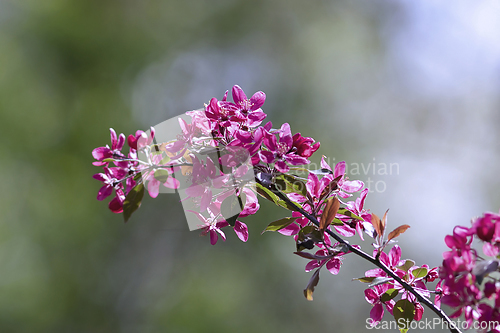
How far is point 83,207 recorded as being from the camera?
169 inches

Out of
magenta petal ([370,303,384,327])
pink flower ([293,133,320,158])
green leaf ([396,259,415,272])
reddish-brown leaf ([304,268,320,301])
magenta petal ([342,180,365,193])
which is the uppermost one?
pink flower ([293,133,320,158])

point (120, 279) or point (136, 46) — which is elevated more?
point (136, 46)

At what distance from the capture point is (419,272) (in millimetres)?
706

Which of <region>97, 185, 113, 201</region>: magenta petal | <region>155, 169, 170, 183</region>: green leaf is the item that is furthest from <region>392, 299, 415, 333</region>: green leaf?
<region>97, 185, 113, 201</region>: magenta petal

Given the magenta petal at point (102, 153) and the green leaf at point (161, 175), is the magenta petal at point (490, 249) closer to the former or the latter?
the green leaf at point (161, 175)

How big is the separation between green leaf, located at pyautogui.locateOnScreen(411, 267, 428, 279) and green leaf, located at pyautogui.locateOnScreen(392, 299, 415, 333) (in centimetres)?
6

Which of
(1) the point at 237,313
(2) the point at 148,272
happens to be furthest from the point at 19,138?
(1) the point at 237,313

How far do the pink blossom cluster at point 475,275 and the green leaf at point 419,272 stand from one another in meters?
0.17

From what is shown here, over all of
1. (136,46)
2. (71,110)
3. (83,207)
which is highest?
(136,46)

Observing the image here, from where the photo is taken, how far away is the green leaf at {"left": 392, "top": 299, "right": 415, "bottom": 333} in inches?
27.2

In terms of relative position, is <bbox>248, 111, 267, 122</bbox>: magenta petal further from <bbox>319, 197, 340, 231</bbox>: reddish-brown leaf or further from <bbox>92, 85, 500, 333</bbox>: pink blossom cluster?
<bbox>319, 197, 340, 231</bbox>: reddish-brown leaf

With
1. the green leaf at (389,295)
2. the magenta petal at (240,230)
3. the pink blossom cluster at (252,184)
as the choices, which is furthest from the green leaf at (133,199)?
the green leaf at (389,295)

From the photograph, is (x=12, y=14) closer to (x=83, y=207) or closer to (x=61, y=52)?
(x=61, y=52)

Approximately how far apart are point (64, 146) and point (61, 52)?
4.52ft
